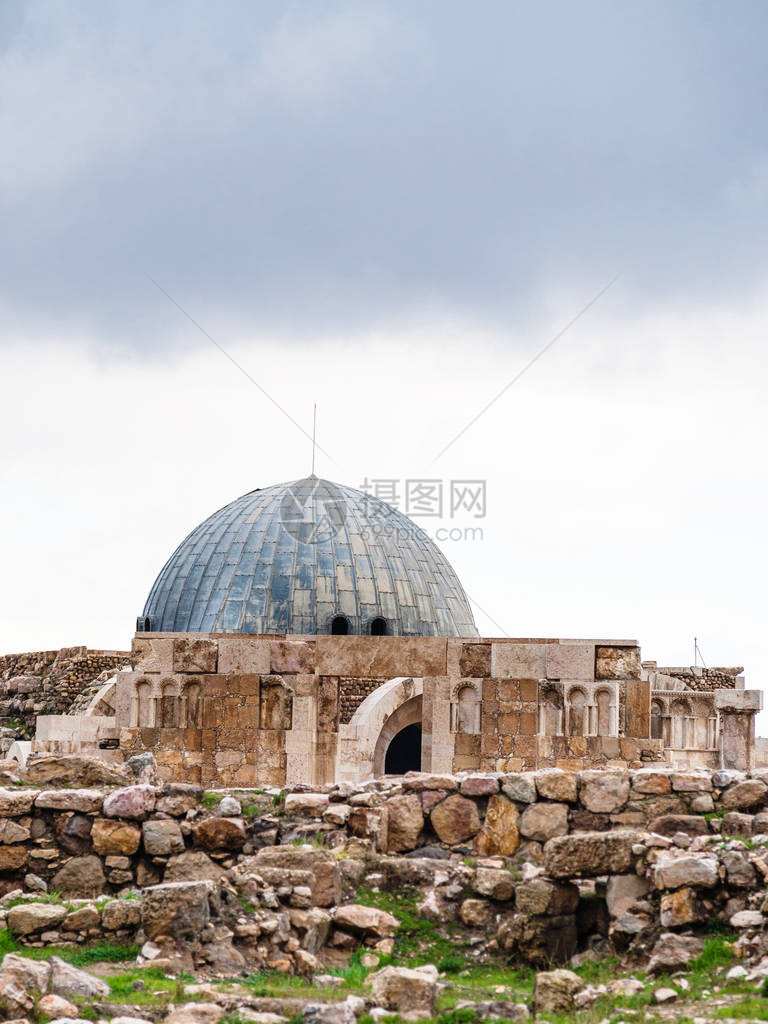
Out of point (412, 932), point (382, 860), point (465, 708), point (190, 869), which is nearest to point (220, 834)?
point (190, 869)

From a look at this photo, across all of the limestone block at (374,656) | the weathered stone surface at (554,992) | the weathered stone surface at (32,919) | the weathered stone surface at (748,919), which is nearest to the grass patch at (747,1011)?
the weathered stone surface at (554,992)

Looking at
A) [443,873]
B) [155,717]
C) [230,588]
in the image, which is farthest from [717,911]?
[230,588]

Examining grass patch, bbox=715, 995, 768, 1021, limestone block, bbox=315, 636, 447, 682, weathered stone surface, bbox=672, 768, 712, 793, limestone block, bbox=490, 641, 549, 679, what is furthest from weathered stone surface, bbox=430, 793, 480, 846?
limestone block, bbox=315, 636, 447, 682

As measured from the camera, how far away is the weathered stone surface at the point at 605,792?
1011 centimetres

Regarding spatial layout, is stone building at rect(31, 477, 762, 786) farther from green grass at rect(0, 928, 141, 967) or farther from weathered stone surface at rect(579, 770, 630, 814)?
green grass at rect(0, 928, 141, 967)

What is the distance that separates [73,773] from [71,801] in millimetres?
1304

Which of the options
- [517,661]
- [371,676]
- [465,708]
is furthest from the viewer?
[371,676]

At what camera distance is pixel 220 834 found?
10164 mm

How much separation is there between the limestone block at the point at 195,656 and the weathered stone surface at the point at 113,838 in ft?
19.4

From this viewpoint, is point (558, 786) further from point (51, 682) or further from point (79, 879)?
point (51, 682)

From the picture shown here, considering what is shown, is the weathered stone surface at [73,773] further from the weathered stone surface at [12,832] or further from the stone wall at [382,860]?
the weathered stone surface at [12,832]

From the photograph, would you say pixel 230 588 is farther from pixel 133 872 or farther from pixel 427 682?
pixel 133 872

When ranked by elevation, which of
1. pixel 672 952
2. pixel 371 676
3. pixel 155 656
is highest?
pixel 155 656

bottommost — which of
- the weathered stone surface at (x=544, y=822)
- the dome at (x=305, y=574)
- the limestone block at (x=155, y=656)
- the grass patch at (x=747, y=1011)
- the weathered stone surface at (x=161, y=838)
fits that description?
the grass patch at (x=747, y=1011)
